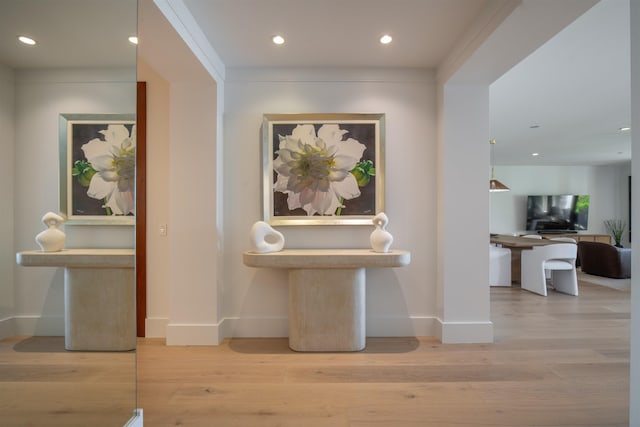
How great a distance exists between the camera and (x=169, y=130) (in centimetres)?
323

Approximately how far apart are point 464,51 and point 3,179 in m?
2.94

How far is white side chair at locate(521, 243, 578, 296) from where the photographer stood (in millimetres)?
5133

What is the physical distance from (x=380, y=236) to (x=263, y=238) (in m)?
1.03

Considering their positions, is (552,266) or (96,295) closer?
(96,295)

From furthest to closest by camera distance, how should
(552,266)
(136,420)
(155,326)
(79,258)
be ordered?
(552,266)
(155,326)
(136,420)
(79,258)

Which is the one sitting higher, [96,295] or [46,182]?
[46,182]

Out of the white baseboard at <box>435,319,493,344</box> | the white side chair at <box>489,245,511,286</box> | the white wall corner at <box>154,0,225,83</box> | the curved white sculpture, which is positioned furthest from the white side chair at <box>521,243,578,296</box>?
the white wall corner at <box>154,0,225,83</box>

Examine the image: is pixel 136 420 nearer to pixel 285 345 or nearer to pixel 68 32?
pixel 285 345

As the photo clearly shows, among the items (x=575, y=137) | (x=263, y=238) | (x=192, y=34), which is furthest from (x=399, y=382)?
(x=575, y=137)

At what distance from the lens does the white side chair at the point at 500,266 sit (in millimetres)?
5703

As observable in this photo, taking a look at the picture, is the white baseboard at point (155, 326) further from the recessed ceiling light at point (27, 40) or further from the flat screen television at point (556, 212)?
the flat screen television at point (556, 212)

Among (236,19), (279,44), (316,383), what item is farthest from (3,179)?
(279,44)

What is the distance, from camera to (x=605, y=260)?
6.61m

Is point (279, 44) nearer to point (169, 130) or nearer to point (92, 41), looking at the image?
point (169, 130)
